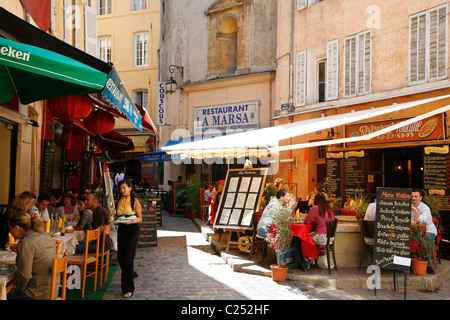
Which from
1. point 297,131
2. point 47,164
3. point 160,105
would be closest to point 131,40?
point 160,105

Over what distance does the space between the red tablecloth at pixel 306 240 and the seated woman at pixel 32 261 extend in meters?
4.19

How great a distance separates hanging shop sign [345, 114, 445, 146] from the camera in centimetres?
980

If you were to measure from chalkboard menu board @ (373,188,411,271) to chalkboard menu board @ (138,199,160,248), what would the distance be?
527 centimetres

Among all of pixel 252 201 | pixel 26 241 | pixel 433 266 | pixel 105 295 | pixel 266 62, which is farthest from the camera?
pixel 266 62

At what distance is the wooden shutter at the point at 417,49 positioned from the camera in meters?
10.4

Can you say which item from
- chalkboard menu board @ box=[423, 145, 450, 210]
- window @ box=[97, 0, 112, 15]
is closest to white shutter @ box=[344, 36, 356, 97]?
chalkboard menu board @ box=[423, 145, 450, 210]

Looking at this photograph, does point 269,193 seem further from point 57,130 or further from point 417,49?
point 57,130

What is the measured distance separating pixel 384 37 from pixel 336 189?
4574mm

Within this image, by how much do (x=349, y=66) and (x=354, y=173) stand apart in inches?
128

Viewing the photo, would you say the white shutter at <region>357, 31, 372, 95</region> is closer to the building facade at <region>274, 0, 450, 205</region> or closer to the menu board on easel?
the building facade at <region>274, 0, 450, 205</region>

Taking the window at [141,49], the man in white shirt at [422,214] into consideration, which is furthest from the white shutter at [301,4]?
the window at [141,49]

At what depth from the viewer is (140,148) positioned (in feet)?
80.9

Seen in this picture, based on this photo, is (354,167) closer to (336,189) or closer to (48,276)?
(336,189)
